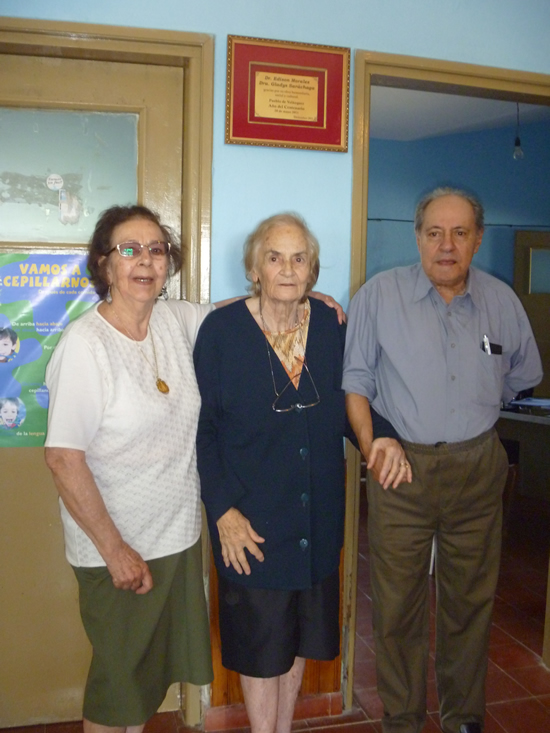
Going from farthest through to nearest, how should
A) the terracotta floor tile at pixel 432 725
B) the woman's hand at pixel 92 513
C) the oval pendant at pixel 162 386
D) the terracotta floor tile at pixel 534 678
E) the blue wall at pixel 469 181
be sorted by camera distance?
the blue wall at pixel 469 181, the terracotta floor tile at pixel 534 678, the terracotta floor tile at pixel 432 725, the oval pendant at pixel 162 386, the woman's hand at pixel 92 513

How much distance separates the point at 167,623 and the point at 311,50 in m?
1.79

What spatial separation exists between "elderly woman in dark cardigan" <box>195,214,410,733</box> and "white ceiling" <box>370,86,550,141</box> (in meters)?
3.68

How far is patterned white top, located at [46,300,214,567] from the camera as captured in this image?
4.55 feet

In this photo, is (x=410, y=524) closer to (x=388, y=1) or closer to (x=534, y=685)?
(x=534, y=685)

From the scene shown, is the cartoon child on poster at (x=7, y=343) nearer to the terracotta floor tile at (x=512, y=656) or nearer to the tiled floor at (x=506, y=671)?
the tiled floor at (x=506, y=671)

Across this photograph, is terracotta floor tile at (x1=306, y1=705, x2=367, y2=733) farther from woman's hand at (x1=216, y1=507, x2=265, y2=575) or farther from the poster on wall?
the poster on wall

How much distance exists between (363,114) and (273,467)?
127 cm

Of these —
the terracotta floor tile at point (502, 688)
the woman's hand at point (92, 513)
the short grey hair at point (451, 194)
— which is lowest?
the terracotta floor tile at point (502, 688)

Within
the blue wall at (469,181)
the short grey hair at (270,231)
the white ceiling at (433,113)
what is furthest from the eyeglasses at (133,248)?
the blue wall at (469,181)

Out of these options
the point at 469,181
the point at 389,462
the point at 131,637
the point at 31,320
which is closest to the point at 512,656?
the point at 389,462

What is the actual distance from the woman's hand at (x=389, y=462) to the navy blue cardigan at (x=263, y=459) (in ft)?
0.45

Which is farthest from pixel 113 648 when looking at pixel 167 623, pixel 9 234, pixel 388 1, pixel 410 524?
pixel 388 1

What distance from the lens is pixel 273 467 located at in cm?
155

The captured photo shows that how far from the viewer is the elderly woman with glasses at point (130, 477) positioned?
140 centimetres
